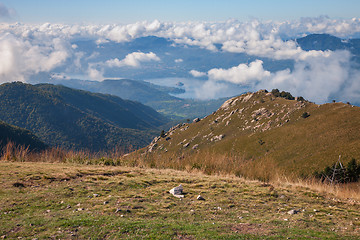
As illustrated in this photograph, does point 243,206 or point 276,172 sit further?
point 276,172

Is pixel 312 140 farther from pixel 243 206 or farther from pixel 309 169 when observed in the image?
pixel 243 206

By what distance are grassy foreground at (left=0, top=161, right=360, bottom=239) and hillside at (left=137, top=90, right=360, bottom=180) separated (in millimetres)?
4343

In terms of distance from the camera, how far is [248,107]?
388 feet

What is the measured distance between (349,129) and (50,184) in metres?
70.1

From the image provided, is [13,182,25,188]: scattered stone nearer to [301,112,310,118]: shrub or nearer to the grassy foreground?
the grassy foreground

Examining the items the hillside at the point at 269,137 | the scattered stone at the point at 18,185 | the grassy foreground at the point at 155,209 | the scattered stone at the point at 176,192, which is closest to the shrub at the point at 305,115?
the hillside at the point at 269,137

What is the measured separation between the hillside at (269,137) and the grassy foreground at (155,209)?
434 cm

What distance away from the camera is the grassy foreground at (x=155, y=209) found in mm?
6199

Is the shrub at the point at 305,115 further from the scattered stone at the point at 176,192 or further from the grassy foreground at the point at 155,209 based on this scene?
the scattered stone at the point at 176,192

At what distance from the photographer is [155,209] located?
794cm

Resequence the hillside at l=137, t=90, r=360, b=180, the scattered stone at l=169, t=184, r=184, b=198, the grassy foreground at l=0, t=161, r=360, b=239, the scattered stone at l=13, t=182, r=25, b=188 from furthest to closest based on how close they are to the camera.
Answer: the hillside at l=137, t=90, r=360, b=180 → the scattered stone at l=169, t=184, r=184, b=198 → the scattered stone at l=13, t=182, r=25, b=188 → the grassy foreground at l=0, t=161, r=360, b=239

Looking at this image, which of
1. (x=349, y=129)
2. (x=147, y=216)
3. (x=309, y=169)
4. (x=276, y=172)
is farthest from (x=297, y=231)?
(x=349, y=129)

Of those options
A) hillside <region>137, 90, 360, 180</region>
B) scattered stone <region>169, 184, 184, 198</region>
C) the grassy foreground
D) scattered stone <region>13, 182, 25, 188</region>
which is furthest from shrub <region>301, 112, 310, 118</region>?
scattered stone <region>13, 182, 25, 188</region>

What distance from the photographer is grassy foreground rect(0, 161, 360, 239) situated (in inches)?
244
